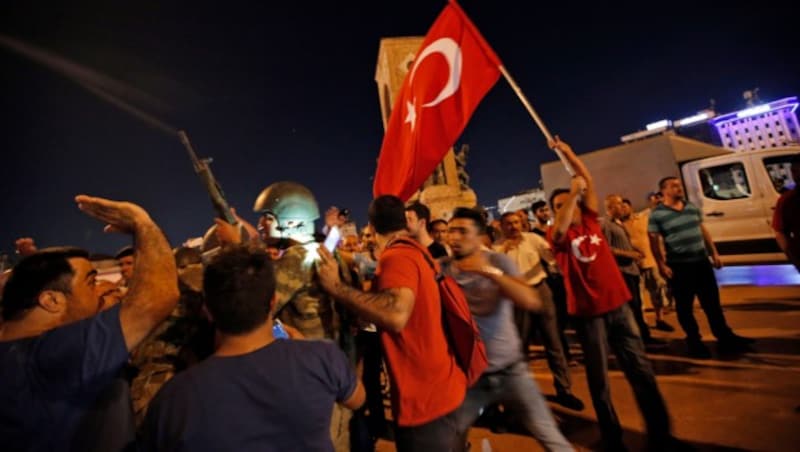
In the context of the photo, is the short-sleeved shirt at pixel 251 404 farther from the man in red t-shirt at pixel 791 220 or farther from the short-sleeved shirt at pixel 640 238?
the short-sleeved shirt at pixel 640 238

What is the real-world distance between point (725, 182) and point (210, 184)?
9.94 metres

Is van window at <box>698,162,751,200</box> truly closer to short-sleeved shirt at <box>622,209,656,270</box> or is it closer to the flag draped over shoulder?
short-sleeved shirt at <box>622,209,656,270</box>

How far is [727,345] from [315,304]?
16.5 ft

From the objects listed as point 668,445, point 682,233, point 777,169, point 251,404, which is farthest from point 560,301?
point 777,169

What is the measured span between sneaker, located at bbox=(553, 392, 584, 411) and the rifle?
3650mm

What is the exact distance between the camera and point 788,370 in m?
3.65

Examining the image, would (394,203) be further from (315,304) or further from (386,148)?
(386,148)

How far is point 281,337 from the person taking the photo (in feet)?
6.05

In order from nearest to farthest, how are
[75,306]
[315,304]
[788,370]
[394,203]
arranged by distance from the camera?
[75,306] → [394,203] → [315,304] → [788,370]

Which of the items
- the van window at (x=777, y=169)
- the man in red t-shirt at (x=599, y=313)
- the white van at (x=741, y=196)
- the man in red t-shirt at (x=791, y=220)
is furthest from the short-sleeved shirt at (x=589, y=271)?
the van window at (x=777, y=169)

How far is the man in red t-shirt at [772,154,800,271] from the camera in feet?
11.7

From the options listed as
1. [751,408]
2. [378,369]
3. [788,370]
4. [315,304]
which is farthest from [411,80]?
[788,370]

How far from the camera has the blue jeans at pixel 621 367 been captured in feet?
8.67

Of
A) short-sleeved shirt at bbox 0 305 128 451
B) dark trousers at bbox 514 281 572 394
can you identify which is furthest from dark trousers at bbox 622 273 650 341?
short-sleeved shirt at bbox 0 305 128 451
